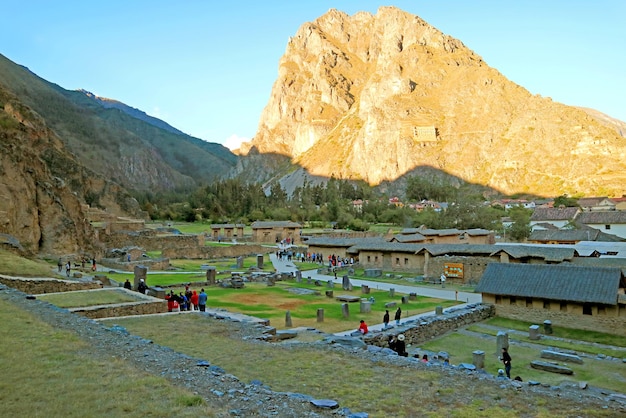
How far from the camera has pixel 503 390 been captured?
11.8 meters

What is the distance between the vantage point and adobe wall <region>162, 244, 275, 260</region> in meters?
61.0

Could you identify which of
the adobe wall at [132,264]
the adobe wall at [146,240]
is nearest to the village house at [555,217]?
the adobe wall at [146,240]

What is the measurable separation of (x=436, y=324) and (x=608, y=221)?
191 ft

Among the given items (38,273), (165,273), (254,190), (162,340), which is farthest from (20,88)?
(162,340)

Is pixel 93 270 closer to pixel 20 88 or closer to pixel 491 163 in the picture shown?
pixel 20 88

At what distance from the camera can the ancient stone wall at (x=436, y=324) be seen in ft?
71.6

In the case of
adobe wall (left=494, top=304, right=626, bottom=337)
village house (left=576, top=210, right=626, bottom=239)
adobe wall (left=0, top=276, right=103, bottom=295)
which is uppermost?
village house (left=576, top=210, right=626, bottom=239)

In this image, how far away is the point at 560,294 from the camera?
26062 mm

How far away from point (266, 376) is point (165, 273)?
35014 millimetres

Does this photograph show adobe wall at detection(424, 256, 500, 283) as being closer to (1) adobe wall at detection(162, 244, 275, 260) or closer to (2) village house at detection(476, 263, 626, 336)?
(2) village house at detection(476, 263, 626, 336)

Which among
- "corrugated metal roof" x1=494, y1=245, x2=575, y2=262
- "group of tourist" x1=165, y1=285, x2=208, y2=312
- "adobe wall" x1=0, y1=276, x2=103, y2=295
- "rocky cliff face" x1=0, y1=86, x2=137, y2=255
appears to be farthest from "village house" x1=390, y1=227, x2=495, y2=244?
"adobe wall" x1=0, y1=276, x2=103, y2=295

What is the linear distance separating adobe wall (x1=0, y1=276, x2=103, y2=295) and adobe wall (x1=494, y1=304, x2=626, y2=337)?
24.8 metres

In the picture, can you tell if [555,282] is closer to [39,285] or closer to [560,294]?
[560,294]

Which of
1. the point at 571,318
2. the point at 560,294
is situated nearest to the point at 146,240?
the point at 560,294
